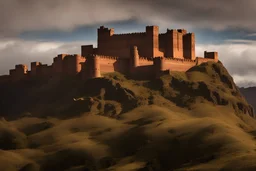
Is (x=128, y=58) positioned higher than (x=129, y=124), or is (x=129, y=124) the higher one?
(x=128, y=58)

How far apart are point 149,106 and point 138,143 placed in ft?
55.0

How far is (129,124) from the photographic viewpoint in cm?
14512

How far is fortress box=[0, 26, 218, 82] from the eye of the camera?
522ft

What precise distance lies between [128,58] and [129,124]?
2160 centimetres

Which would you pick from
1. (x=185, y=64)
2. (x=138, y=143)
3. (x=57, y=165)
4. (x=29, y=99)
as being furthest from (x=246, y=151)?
(x=29, y=99)

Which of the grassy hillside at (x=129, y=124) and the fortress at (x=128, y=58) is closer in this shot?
the grassy hillside at (x=129, y=124)

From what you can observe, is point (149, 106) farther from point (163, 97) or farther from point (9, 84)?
point (9, 84)

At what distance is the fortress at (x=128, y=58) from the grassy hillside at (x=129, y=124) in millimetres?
1939

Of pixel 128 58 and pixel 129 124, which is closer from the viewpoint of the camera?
pixel 129 124

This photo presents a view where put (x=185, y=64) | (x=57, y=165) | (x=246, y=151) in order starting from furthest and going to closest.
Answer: (x=185, y=64) → (x=57, y=165) → (x=246, y=151)

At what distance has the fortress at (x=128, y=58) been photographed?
522 ft

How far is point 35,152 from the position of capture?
461ft

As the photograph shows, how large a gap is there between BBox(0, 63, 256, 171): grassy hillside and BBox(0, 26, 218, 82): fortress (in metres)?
A: 1.94

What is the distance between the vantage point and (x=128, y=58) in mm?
162375
